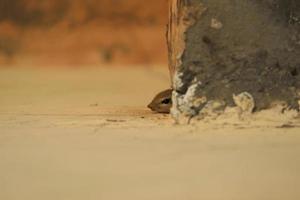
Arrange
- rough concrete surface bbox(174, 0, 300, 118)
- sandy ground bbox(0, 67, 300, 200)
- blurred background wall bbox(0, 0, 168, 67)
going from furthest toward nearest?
blurred background wall bbox(0, 0, 168, 67)
rough concrete surface bbox(174, 0, 300, 118)
sandy ground bbox(0, 67, 300, 200)

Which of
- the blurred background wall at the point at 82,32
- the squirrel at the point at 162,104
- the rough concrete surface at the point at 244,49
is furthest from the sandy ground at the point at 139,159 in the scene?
the blurred background wall at the point at 82,32

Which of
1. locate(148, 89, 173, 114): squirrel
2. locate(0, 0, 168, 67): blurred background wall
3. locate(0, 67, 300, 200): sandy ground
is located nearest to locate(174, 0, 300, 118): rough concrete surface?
locate(0, 67, 300, 200): sandy ground

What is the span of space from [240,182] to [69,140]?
0.84 metres

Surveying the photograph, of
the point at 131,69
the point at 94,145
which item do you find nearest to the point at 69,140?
the point at 94,145

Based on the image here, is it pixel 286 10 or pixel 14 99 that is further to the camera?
pixel 14 99

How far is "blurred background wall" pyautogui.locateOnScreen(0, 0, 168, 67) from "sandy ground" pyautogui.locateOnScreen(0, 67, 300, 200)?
480cm

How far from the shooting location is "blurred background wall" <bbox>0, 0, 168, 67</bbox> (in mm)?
8109

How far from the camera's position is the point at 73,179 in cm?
206

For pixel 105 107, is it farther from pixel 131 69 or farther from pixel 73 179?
pixel 131 69

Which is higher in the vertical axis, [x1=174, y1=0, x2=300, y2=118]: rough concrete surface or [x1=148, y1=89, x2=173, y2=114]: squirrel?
[x1=174, y1=0, x2=300, y2=118]: rough concrete surface

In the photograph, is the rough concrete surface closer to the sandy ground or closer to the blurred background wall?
the sandy ground

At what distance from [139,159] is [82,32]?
651 centimetres

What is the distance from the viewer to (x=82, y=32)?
8578 millimetres

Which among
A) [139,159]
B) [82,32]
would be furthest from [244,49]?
[82,32]
